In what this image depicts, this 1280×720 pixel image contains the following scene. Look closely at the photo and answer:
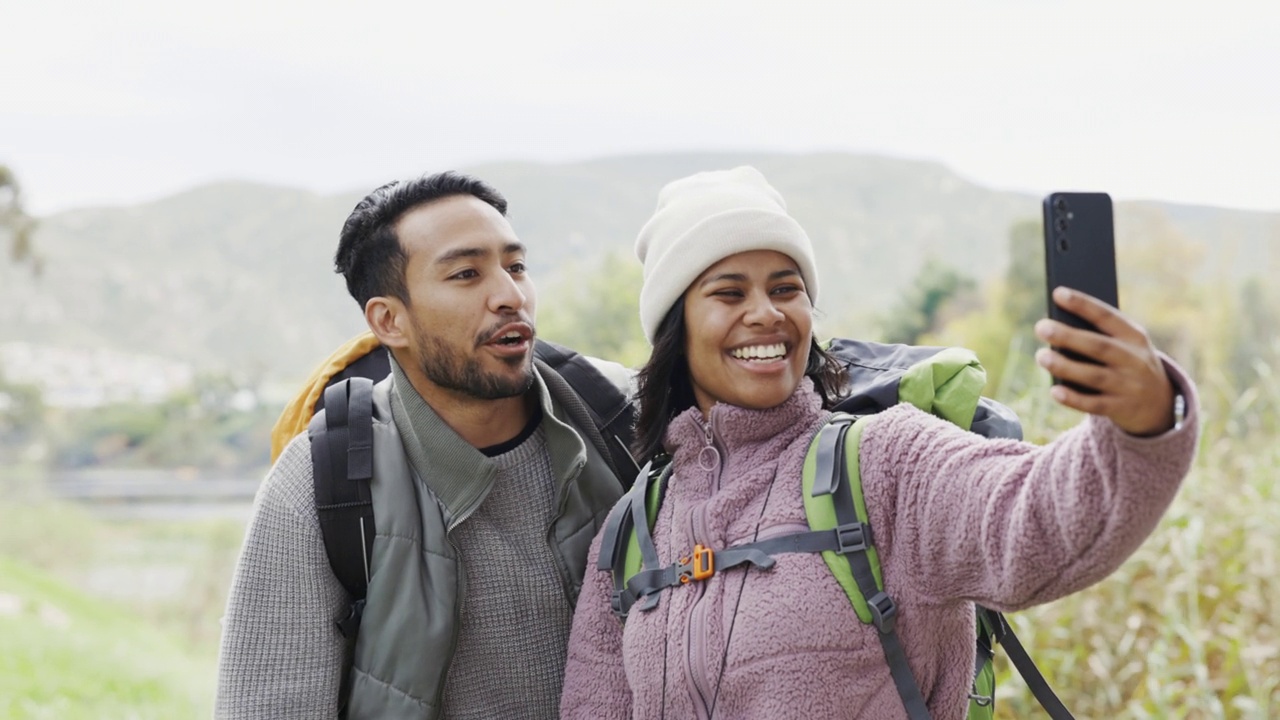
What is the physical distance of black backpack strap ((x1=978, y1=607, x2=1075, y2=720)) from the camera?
61.4 inches

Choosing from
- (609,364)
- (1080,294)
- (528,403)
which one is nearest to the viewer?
(1080,294)

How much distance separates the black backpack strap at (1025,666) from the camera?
156cm

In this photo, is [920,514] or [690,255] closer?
[920,514]

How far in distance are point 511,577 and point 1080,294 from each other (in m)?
1.16

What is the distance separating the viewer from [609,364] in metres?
2.22

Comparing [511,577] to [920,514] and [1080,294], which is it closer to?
[920,514]

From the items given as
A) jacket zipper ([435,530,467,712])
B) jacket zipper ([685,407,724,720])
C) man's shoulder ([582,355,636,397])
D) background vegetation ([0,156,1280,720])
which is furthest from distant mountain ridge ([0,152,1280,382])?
jacket zipper ([685,407,724,720])

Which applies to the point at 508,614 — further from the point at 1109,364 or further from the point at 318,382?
the point at 1109,364

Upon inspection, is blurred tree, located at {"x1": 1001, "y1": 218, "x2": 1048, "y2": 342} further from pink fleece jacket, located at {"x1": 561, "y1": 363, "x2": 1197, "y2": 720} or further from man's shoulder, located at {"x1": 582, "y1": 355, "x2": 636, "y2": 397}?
pink fleece jacket, located at {"x1": 561, "y1": 363, "x2": 1197, "y2": 720}

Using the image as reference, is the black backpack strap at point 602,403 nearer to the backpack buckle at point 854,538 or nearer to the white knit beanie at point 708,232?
the white knit beanie at point 708,232

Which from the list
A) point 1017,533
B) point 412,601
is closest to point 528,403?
point 412,601

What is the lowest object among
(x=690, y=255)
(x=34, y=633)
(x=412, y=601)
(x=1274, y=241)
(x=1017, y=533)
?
(x=34, y=633)

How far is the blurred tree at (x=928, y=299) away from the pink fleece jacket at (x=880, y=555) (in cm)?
1065

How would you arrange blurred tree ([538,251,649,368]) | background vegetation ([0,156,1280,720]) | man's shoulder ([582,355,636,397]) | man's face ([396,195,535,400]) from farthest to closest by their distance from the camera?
blurred tree ([538,251,649,368]), background vegetation ([0,156,1280,720]), man's shoulder ([582,355,636,397]), man's face ([396,195,535,400])
